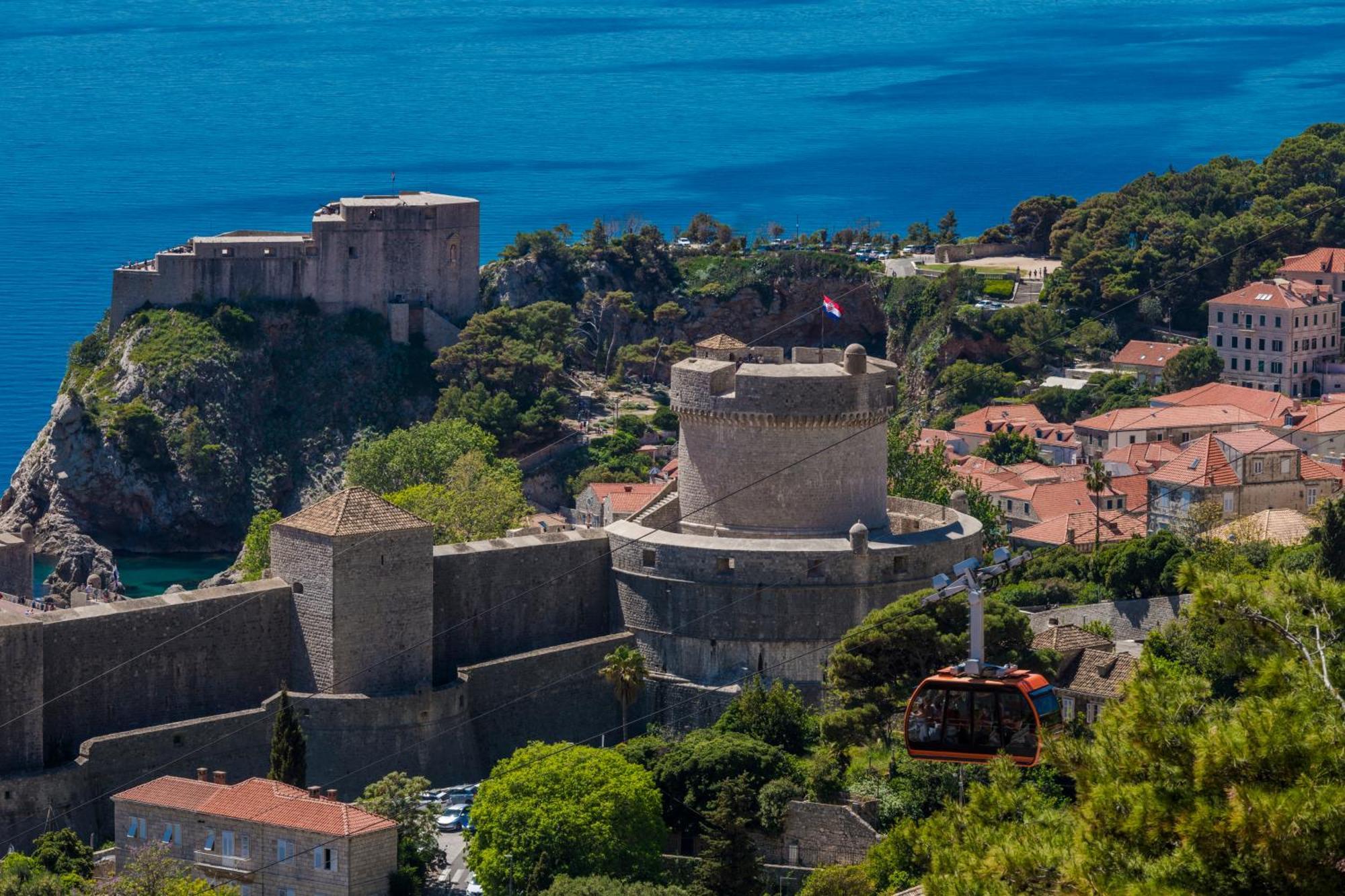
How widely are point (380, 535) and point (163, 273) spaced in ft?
181

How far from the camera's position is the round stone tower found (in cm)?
5475

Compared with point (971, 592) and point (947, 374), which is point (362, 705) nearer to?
point (971, 592)

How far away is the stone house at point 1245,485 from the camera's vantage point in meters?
73.5

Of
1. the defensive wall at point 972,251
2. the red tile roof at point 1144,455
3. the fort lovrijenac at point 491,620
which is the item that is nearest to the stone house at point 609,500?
the red tile roof at point 1144,455

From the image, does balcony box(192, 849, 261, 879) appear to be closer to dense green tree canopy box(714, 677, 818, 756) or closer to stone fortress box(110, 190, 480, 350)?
dense green tree canopy box(714, 677, 818, 756)

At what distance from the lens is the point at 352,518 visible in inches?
2026

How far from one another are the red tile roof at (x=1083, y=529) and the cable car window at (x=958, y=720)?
35893 mm

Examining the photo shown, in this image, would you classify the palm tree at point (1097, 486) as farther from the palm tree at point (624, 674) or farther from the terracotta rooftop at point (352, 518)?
the terracotta rooftop at point (352, 518)

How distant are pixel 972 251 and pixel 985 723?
8953cm

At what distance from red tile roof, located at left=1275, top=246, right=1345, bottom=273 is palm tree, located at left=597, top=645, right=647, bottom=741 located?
62500 mm

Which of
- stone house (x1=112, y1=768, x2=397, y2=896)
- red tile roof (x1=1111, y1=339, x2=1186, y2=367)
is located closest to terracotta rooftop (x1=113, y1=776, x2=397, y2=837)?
stone house (x1=112, y1=768, x2=397, y2=896)

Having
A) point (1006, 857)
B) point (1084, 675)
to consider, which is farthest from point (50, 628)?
point (1006, 857)

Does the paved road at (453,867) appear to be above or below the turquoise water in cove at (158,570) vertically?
above

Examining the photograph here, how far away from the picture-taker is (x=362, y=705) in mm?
51062
